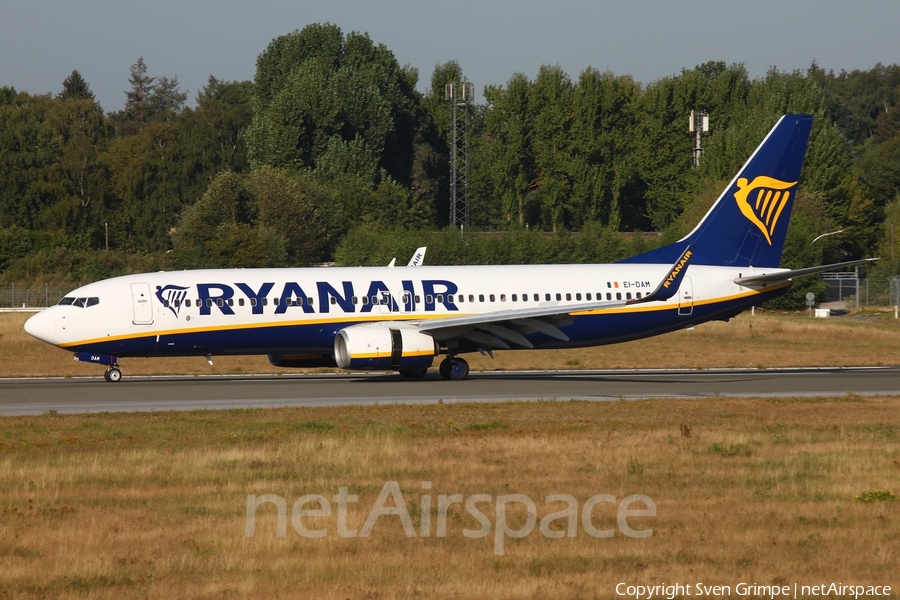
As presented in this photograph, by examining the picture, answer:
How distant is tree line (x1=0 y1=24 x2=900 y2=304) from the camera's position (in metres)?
97.1

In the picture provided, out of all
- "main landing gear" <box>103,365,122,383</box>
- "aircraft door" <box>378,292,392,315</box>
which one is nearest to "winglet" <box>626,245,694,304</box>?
"aircraft door" <box>378,292,392,315</box>

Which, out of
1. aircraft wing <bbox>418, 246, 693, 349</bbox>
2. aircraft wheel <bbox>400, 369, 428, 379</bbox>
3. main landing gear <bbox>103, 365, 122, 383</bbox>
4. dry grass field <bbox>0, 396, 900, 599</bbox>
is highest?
aircraft wing <bbox>418, 246, 693, 349</bbox>

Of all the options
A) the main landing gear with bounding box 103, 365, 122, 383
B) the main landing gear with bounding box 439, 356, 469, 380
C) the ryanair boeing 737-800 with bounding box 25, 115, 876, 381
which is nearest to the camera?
the ryanair boeing 737-800 with bounding box 25, 115, 876, 381

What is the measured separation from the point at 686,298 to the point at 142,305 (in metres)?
17.0

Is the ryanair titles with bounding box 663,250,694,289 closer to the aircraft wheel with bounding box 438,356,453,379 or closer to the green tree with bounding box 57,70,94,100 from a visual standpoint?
the aircraft wheel with bounding box 438,356,453,379

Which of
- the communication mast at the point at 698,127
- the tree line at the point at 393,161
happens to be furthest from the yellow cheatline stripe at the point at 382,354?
the communication mast at the point at 698,127

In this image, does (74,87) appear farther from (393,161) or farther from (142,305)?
(142,305)

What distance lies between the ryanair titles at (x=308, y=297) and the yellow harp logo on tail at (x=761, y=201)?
428 inches

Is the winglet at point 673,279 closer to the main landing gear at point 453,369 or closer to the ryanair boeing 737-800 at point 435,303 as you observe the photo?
the ryanair boeing 737-800 at point 435,303

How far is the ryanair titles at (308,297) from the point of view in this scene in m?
34.0

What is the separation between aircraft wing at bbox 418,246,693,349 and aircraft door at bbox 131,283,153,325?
309 inches

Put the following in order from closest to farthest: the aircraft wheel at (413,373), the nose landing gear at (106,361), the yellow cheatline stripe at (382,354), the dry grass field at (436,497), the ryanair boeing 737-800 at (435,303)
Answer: the dry grass field at (436,497) < the yellow cheatline stripe at (382,354) < the ryanair boeing 737-800 at (435,303) < the nose landing gear at (106,361) < the aircraft wheel at (413,373)

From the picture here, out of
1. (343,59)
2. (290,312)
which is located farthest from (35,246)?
(290,312)

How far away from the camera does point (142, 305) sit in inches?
1332
